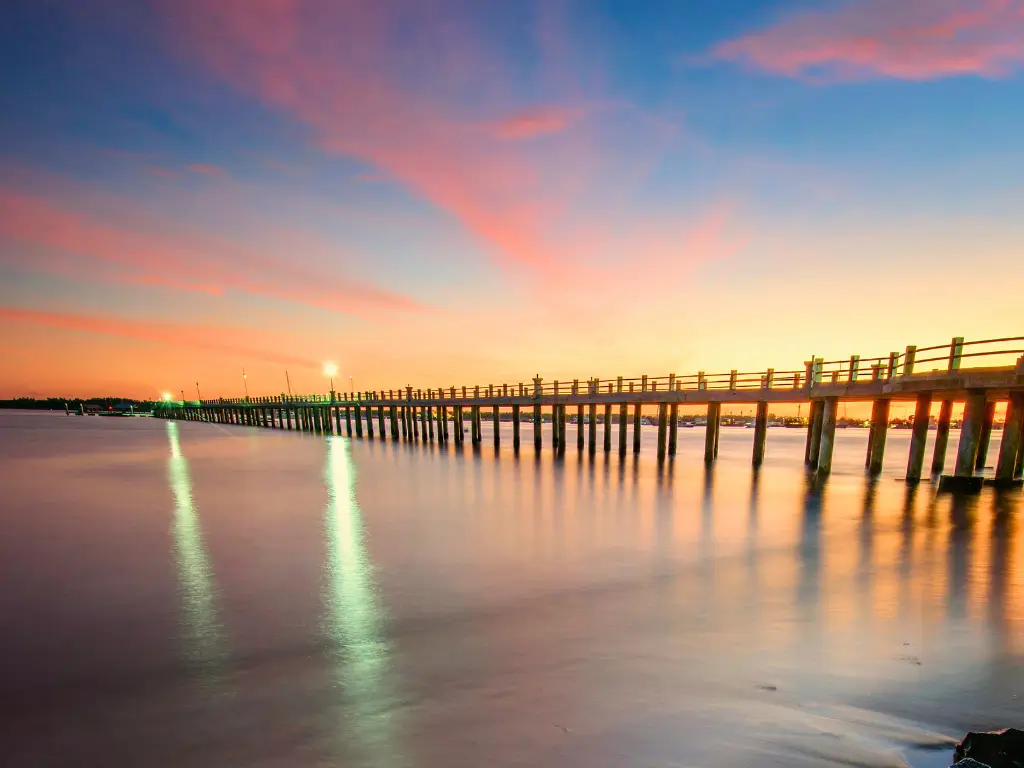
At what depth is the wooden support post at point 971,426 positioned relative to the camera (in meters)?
13.2

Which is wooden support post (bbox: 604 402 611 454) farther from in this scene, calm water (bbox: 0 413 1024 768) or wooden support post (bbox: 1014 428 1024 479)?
wooden support post (bbox: 1014 428 1024 479)

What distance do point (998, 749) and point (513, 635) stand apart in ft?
15.2

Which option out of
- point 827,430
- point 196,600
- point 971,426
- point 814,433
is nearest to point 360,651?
point 196,600

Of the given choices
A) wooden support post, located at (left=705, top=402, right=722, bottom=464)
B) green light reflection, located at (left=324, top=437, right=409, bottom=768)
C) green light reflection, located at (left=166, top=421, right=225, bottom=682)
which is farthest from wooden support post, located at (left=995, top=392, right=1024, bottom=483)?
green light reflection, located at (left=166, top=421, right=225, bottom=682)

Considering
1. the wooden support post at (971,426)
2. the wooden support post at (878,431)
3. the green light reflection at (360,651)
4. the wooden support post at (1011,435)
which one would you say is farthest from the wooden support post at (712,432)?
the green light reflection at (360,651)

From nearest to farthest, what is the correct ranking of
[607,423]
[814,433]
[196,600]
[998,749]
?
[998,749] → [196,600] → [814,433] → [607,423]

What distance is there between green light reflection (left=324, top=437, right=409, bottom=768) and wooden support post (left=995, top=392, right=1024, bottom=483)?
16.6 meters

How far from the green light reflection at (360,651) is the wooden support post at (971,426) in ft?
51.4

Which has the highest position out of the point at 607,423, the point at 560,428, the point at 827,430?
the point at 827,430

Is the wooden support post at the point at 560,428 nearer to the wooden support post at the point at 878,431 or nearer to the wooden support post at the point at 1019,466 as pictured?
the wooden support post at the point at 878,431

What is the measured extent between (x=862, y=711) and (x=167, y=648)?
792 centimetres

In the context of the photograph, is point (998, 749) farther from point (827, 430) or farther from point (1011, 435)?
point (827, 430)

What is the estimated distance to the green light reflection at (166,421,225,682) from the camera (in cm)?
585

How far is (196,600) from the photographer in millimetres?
7699
